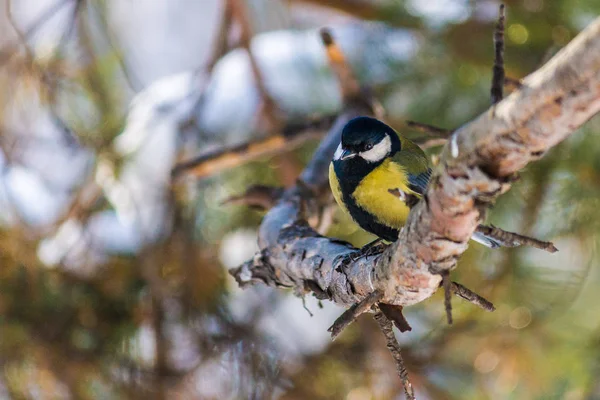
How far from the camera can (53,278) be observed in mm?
1636

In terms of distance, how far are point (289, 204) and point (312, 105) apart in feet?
2.38

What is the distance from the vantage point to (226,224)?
1768 mm

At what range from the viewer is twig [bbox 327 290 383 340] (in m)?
0.66

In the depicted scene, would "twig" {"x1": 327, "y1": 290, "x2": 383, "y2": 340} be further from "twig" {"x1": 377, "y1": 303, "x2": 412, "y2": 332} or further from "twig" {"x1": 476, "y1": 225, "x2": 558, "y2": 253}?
"twig" {"x1": 476, "y1": 225, "x2": 558, "y2": 253}

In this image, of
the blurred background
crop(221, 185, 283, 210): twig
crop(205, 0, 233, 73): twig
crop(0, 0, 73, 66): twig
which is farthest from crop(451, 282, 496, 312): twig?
crop(205, 0, 233, 73): twig

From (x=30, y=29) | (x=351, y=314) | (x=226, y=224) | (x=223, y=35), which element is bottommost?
(x=226, y=224)

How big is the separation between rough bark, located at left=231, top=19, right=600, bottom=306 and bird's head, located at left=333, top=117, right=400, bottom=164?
0.18m

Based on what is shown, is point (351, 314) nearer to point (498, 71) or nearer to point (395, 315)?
point (395, 315)

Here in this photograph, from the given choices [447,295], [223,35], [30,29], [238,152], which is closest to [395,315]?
[447,295]

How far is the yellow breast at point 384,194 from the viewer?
3.17 ft

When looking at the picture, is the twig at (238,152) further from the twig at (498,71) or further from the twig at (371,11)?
the twig at (498,71)

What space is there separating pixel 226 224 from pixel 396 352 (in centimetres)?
114

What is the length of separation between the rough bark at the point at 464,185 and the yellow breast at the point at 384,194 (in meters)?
0.11

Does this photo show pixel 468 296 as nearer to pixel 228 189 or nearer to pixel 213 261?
pixel 213 261
